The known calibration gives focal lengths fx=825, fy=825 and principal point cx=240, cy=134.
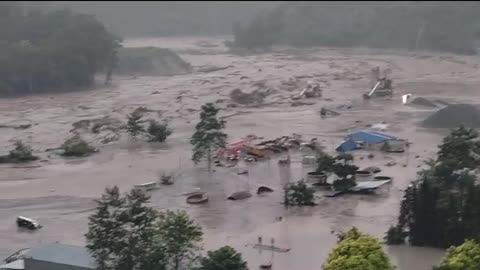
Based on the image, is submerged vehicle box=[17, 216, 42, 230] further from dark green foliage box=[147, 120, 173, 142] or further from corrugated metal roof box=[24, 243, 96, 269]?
dark green foliage box=[147, 120, 173, 142]

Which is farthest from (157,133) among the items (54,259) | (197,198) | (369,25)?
(369,25)

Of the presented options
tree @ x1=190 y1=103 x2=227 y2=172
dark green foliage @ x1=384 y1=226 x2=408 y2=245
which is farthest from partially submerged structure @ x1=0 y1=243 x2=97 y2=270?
tree @ x1=190 y1=103 x2=227 y2=172

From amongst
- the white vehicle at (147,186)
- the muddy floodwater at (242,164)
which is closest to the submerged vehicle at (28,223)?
the muddy floodwater at (242,164)

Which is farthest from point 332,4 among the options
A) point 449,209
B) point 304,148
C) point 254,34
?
point 449,209

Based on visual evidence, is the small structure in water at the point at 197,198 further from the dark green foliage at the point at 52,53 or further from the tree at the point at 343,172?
the dark green foliage at the point at 52,53

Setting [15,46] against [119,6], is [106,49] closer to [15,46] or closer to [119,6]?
[15,46]

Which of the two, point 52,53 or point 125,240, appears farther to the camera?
point 52,53

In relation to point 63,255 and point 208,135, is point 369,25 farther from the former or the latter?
point 63,255
